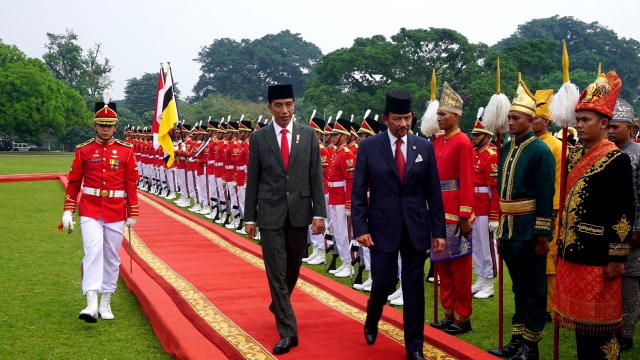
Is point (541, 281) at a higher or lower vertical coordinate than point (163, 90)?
lower

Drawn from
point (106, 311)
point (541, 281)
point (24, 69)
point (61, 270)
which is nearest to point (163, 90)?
point (61, 270)

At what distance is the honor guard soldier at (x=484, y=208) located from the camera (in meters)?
6.93

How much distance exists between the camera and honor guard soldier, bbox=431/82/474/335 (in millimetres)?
5098

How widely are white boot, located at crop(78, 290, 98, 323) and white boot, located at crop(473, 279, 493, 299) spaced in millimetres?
4064

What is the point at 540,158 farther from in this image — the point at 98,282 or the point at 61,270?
the point at 61,270

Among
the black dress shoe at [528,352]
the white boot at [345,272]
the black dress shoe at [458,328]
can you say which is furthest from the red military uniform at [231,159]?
the black dress shoe at [528,352]

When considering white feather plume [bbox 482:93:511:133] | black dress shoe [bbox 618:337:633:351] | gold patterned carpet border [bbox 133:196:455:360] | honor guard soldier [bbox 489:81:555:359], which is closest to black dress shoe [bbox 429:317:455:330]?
gold patterned carpet border [bbox 133:196:455:360]

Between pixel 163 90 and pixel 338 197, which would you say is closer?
pixel 338 197

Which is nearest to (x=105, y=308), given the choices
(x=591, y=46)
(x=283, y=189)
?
(x=283, y=189)

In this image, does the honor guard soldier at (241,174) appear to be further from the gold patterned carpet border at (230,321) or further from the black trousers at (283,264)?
the black trousers at (283,264)

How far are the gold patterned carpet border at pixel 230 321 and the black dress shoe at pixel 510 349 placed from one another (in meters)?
0.43

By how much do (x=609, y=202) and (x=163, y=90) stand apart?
12.5 m

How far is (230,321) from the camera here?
5.22 m

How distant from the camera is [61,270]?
768cm
